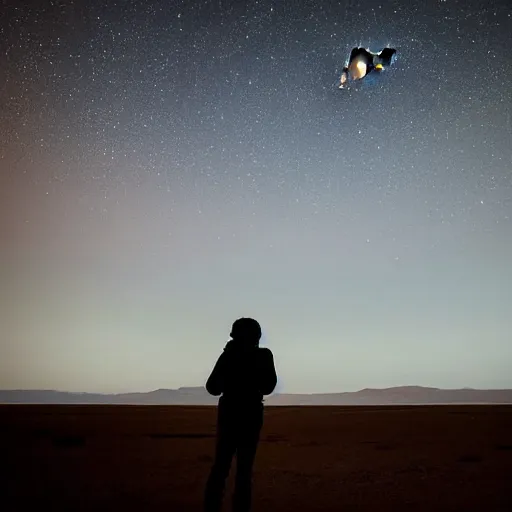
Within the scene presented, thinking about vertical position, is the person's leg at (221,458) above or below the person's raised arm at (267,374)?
below

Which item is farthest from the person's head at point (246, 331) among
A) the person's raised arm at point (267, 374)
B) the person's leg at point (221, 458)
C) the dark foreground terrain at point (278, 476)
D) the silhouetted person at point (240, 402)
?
the dark foreground terrain at point (278, 476)

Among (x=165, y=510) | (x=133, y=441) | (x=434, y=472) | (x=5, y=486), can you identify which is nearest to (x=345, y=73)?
(x=434, y=472)

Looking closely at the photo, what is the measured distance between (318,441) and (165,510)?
828 centimetres

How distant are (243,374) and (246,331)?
31 centimetres

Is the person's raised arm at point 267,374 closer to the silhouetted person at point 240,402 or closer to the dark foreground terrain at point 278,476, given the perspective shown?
the silhouetted person at point 240,402

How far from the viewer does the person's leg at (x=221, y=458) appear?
3.70m

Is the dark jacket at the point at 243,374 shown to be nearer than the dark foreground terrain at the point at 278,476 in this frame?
Yes

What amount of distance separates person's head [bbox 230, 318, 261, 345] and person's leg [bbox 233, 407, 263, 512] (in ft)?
1.67

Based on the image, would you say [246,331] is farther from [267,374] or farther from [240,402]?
[240,402]

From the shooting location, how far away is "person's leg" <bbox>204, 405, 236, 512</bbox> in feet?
12.1

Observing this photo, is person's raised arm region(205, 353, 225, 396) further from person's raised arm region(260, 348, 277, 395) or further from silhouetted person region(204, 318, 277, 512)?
person's raised arm region(260, 348, 277, 395)

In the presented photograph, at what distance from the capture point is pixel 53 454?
387 inches

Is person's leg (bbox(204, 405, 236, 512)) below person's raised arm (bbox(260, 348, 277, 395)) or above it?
below

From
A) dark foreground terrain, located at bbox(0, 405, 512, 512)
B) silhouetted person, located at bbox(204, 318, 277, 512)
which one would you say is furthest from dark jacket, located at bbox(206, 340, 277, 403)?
dark foreground terrain, located at bbox(0, 405, 512, 512)
